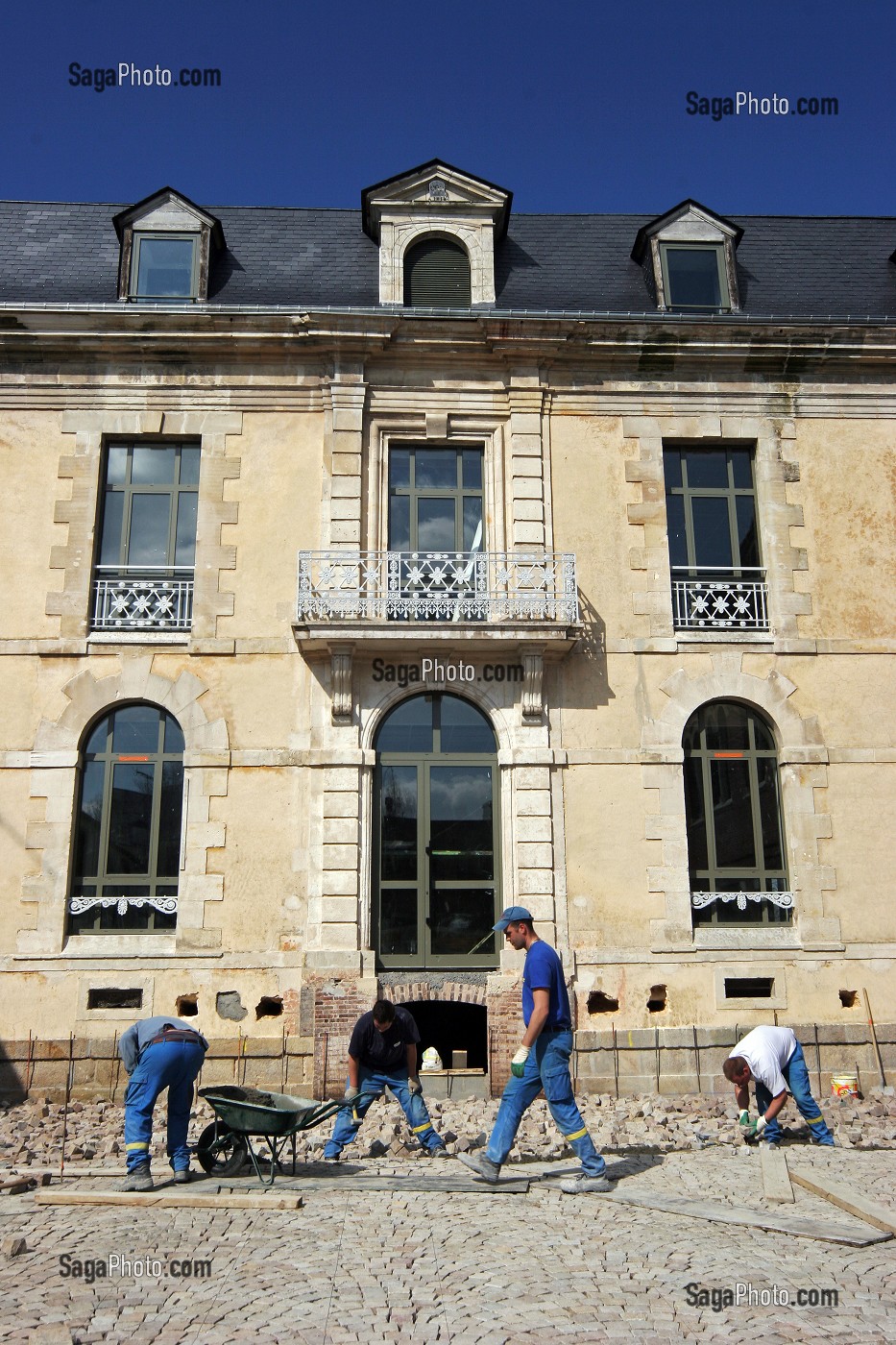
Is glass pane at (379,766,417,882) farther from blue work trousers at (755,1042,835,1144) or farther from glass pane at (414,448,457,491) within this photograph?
blue work trousers at (755,1042,835,1144)

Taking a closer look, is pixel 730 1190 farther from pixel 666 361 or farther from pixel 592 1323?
pixel 666 361

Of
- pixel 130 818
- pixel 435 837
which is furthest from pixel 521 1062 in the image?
pixel 130 818

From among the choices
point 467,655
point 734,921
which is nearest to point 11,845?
point 467,655

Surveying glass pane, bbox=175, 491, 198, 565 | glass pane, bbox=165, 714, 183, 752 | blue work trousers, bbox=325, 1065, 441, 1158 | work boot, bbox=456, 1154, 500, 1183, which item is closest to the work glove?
work boot, bbox=456, 1154, 500, 1183

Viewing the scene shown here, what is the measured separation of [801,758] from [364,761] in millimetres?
5182

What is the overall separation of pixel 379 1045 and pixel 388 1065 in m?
0.18

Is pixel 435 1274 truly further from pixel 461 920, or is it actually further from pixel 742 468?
pixel 742 468

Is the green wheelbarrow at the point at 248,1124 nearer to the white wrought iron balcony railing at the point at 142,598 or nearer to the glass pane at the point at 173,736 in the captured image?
the glass pane at the point at 173,736

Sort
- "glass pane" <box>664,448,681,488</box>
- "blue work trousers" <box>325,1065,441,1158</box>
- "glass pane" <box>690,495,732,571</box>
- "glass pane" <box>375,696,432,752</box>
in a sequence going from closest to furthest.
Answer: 1. "blue work trousers" <box>325,1065,441,1158</box>
2. "glass pane" <box>375,696,432,752</box>
3. "glass pane" <box>690,495,732,571</box>
4. "glass pane" <box>664,448,681,488</box>

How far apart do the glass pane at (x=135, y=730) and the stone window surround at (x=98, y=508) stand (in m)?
0.82

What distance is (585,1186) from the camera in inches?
292

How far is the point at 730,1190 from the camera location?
7.66 m

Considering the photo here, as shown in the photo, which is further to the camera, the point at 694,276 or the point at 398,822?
the point at 694,276

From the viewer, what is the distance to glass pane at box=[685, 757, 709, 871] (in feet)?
41.4
